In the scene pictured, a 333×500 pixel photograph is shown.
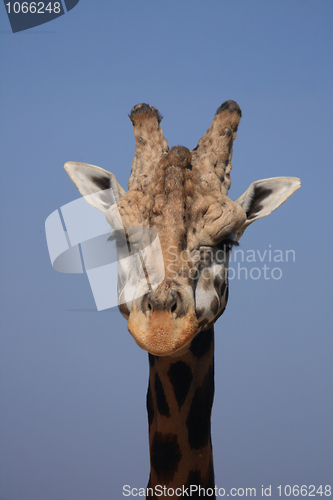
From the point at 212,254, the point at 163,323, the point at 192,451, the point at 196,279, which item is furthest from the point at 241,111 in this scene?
the point at 192,451

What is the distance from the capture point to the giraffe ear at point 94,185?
4.72 m

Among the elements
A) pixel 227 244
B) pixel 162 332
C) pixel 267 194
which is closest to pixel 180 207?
pixel 227 244

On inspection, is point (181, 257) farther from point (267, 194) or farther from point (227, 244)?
point (267, 194)

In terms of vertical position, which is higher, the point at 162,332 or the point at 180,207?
the point at 180,207

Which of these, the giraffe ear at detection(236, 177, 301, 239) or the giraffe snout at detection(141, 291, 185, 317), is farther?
the giraffe ear at detection(236, 177, 301, 239)

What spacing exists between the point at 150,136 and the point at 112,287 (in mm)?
1480

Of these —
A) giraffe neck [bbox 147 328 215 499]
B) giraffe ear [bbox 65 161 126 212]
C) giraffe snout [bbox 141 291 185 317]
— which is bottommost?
giraffe neck [bbox 147 328 215 499]

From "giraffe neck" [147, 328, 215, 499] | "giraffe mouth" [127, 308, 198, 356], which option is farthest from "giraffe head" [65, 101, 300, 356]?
"giraffe neck" [147, 328, 215, 499]

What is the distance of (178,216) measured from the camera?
3850 millimetres

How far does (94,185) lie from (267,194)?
Result: 1.69m

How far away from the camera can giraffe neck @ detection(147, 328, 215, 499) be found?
171 inches

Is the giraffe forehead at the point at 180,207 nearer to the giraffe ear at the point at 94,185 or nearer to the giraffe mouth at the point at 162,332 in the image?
the giraffe ear at the point at 94,185

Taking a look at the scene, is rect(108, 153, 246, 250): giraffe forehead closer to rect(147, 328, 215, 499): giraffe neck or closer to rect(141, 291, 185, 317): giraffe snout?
rect(141, 291, 185, 317): giraffe snout

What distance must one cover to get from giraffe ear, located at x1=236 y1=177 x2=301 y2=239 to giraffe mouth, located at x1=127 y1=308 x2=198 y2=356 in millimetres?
1542
